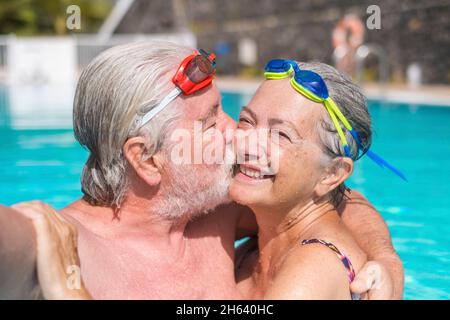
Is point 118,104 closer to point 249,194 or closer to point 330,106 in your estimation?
point 249,194

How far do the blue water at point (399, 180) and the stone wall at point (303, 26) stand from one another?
507cm

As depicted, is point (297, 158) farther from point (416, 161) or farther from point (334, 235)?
point (416, 161)

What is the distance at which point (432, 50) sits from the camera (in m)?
17.5

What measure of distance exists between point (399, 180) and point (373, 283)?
17.6 ft

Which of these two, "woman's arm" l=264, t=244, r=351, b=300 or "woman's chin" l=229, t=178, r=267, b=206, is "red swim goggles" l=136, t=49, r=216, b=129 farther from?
"woman's arm" l=264, t=244, r=351, b=300

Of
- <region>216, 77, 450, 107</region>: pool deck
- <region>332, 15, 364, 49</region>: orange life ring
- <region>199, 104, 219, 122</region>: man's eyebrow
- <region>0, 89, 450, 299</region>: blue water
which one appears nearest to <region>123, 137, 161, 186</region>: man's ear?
<region>199, 104, 219, 122</region>: man's eyebrow

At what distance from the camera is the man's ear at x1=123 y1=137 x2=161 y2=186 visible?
7.85ft

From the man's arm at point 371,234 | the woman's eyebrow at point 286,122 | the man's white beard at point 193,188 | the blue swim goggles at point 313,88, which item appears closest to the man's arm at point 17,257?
the man's white beard at point 193,188

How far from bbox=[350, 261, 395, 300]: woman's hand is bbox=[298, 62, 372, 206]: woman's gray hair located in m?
0.45

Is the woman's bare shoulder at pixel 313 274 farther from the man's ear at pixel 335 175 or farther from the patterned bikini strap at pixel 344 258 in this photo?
the man's ear at pixel 335 175

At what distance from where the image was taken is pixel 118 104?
231cm

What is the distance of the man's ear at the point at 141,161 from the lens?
239cm

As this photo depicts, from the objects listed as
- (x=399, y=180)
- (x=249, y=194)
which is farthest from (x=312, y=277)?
(x=399, y=180)
